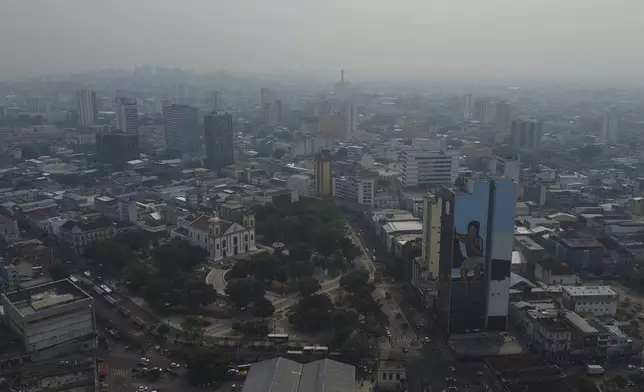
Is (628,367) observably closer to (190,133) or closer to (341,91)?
(190,133)

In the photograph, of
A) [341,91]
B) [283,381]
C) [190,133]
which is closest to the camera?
[283,381]

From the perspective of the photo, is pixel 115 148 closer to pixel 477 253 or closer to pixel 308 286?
pixel 308 286

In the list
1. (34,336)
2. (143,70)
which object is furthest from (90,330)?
(143,70)

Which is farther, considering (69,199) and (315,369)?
(69,199)

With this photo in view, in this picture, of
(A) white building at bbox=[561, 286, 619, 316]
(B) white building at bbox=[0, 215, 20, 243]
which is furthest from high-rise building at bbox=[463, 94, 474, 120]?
(B) white building at bbox=[0, 215, 20, 243]

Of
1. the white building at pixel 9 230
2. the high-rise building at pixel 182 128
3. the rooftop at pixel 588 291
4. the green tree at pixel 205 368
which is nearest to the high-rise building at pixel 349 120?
the high-rise building at pixel 182 128
